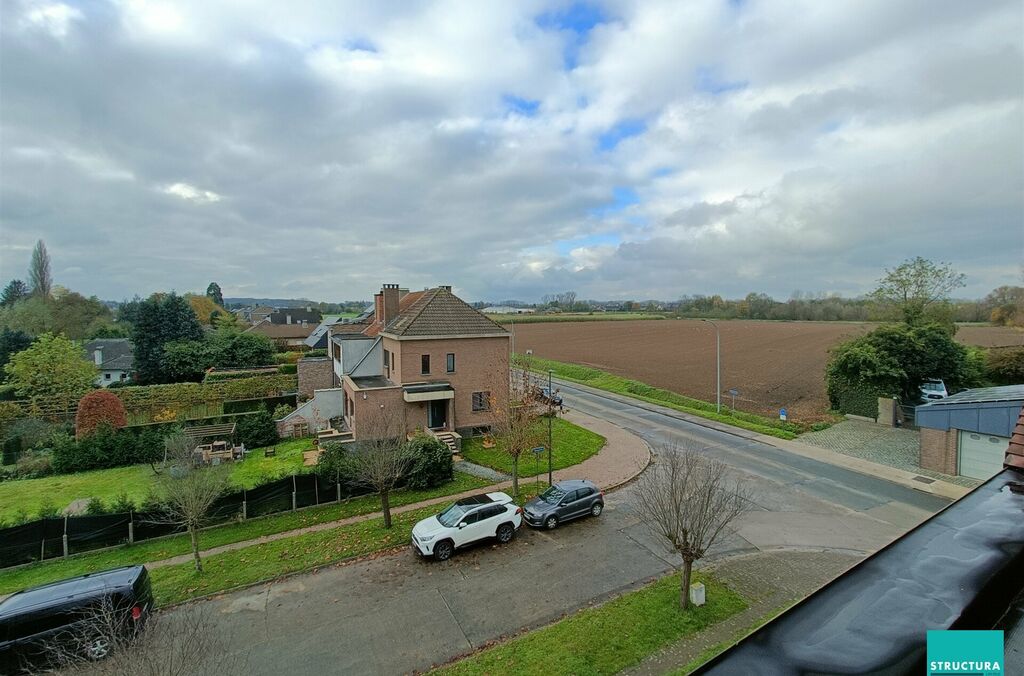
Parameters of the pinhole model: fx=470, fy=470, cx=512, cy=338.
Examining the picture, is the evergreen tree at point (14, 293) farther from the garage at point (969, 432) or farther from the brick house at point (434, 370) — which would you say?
the garage at point (969, 432)

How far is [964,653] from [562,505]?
559 inches

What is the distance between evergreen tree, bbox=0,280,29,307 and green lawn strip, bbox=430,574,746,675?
119472 millimetres

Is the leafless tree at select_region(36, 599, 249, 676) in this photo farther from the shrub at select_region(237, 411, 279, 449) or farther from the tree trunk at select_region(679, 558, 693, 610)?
the shrub at select_region(237, 411, 279, 449)

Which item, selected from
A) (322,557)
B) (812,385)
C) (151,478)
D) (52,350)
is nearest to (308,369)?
(151,478)

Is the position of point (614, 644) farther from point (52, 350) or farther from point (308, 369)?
point (52, 350)

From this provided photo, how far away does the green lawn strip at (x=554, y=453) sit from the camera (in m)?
23.6

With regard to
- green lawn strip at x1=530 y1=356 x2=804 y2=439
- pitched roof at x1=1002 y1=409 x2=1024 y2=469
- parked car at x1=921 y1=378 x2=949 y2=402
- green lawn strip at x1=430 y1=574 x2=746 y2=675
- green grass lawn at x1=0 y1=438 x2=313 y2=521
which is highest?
pitched roof at x1=1002 y1=409 x2=1024 y2=469

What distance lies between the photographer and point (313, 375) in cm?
3812

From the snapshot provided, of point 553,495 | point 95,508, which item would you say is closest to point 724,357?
point 553,495

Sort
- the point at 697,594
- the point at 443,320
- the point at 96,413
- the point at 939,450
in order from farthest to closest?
1. the point at 443,320
2. the point at 96,413
3. the point at 939,450
4. the point at 697,594

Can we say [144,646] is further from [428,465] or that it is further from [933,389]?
[933,389]

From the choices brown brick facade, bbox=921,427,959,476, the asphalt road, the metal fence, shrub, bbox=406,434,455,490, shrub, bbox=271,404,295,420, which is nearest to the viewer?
the asphalt road

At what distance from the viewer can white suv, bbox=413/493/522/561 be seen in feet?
48.7

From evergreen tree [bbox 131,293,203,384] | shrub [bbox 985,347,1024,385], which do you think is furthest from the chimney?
Result: shrub [bbox 985,347,1024,385]
